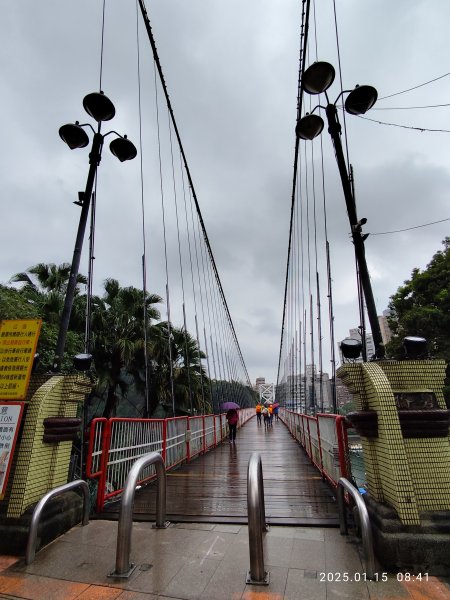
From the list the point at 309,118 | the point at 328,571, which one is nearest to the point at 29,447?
the point at 328,571

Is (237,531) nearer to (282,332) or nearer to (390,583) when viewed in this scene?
(390,583)

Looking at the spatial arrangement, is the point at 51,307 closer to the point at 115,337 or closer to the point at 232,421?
the point at 115,337

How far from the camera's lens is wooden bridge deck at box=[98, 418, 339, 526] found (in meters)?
3.68

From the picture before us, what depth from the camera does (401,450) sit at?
8.67 ft

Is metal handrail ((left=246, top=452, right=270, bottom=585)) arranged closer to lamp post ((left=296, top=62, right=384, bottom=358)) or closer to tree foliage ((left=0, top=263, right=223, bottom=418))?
lamp post ((left=296, top=62, right=384, bottom=358))

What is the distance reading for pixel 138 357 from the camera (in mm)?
13891

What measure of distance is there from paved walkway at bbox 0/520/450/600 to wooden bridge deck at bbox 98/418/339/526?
0.47 m

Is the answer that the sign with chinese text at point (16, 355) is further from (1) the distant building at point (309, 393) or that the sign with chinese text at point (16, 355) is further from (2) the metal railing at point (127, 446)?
(1) the distant building at point (309, 393)

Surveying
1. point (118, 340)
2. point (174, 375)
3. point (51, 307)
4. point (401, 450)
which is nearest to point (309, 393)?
point (174, 375)

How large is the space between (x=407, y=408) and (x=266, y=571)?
1.68 m

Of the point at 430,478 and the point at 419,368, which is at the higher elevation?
the point at 419,368

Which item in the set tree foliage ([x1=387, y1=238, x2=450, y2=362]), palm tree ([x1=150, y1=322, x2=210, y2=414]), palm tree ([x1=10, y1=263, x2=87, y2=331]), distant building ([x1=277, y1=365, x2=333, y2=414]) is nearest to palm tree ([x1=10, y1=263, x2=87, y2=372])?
→ palm tree ([x1=10, y1=263, x2=87, y2=331])

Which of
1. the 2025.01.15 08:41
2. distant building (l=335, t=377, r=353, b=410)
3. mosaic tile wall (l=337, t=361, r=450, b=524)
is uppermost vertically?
distant building (l=335, t=377, r=353, b=410)

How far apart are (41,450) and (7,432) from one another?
0.36 meters
